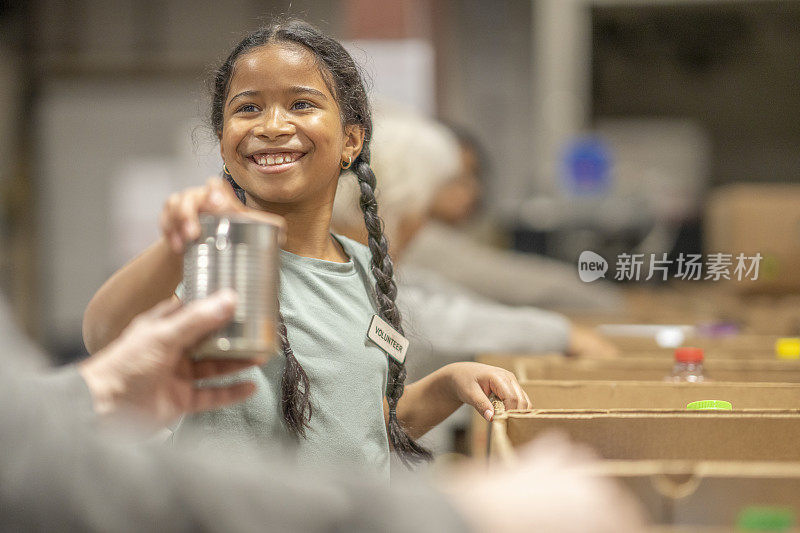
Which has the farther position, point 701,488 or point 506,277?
point 506,277

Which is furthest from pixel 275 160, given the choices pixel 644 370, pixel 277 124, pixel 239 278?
pixel 644 370

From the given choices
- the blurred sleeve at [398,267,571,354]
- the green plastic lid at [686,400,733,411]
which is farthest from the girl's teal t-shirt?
the blurred sleeve at [398,267,571,354]

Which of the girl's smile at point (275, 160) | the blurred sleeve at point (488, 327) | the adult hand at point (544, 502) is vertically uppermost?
the girl's smile at point (275, 160)

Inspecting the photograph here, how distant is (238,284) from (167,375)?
9cm

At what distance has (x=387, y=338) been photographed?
79 cm

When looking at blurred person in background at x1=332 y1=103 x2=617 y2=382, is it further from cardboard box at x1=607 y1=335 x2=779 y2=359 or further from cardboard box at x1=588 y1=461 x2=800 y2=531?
cardboard box at x1=588 y1=461 x2=800 y2=531

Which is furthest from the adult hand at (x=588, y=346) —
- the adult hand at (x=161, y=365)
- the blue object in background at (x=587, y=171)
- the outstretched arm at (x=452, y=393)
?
the blue object in background at (x=587, y=171)

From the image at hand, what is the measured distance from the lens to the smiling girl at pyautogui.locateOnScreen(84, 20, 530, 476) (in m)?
0.70

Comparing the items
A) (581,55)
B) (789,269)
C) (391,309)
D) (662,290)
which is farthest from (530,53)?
(391,309)

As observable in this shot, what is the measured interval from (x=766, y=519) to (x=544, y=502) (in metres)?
0.15

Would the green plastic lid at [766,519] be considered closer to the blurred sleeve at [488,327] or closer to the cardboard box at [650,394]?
the cardboard box at [650,394]

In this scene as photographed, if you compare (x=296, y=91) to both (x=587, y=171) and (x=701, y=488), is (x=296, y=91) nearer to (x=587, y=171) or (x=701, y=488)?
(x=701, y=488)

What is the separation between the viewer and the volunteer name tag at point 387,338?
77 centimetres

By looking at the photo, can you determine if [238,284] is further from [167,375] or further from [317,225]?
[317,225]
